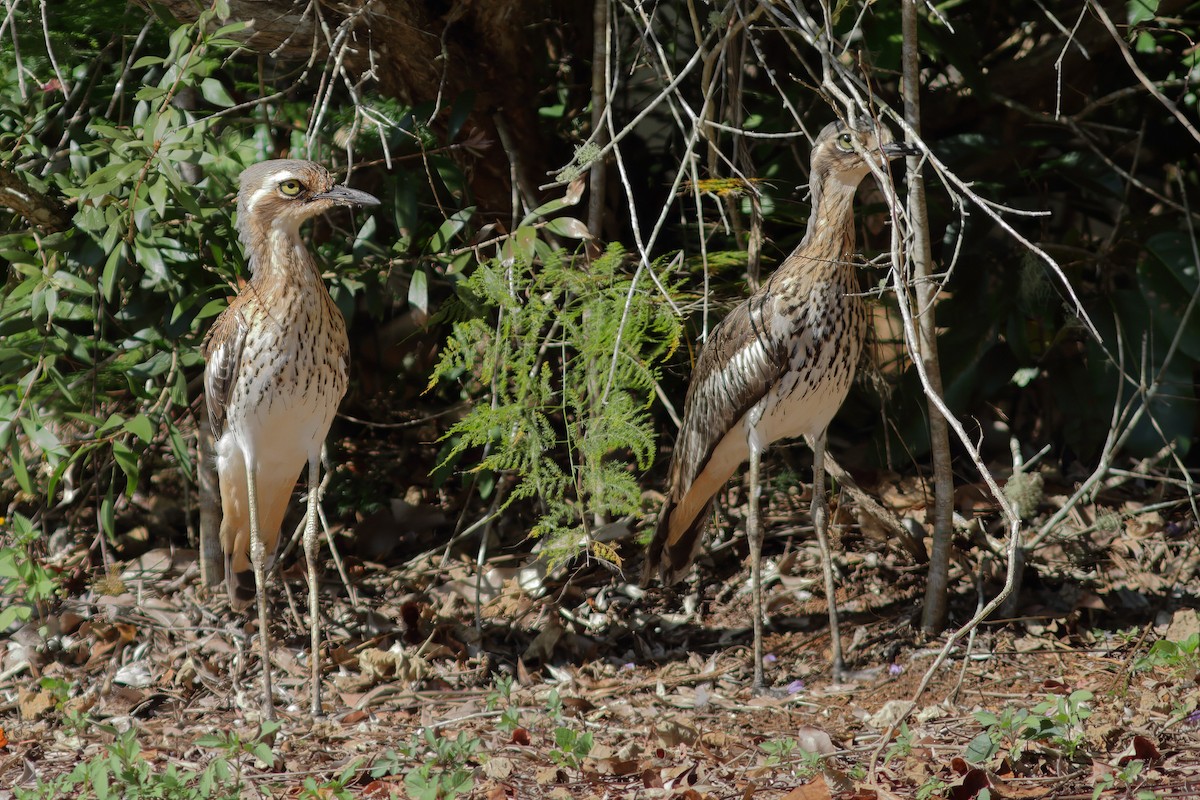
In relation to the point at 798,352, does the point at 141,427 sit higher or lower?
lower

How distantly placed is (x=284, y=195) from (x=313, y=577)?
1263mm

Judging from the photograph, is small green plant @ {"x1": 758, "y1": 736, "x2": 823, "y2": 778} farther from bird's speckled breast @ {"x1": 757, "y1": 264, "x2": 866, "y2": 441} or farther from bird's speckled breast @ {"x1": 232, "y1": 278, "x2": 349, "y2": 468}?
bird's speckled breast @ {"x1": 232, "y1": 278, "x2": 349, "y2": 468}

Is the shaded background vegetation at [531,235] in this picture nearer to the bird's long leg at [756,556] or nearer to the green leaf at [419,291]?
the green leaf at [419,291]

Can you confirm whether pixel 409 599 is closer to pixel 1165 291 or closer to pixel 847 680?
pixel 847 680

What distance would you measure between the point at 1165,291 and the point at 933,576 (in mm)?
1469

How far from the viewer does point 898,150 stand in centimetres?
367

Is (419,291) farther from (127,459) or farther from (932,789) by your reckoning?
(932,789)

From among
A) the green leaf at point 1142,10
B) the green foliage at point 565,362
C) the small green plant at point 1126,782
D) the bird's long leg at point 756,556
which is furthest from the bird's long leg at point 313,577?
the green leaf at point 1142,10

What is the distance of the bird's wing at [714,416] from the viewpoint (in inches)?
161

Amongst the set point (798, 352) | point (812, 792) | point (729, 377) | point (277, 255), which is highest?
point (277, 255)

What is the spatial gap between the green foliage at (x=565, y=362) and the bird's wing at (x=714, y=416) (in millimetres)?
181

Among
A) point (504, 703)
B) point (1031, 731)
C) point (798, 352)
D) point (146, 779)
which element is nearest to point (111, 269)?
point (146, 779)

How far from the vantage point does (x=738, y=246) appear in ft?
15.5

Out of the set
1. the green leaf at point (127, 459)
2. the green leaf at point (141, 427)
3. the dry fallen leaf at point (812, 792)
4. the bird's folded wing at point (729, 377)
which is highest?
the bird's folded wing at point (729, 377)
